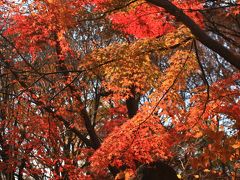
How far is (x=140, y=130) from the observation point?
846cm

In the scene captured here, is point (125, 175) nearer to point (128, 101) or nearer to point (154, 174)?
point (154, 174)

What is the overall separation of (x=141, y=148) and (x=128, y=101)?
3623 mm

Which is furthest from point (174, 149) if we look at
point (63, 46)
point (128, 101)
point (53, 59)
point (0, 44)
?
point (0, 44)

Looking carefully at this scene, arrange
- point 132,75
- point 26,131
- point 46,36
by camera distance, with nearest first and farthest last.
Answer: point 132,75, point 46,36, point 26,131

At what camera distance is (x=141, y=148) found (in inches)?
355

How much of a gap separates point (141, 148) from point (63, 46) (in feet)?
18.3

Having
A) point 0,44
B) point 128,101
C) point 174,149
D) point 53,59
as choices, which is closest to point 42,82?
point 53,59

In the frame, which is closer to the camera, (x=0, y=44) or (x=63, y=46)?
(x=63, y=46)

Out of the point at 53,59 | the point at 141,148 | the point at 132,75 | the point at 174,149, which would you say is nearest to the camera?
the point at 141,148

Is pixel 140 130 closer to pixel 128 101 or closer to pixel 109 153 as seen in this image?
pixel 109 153

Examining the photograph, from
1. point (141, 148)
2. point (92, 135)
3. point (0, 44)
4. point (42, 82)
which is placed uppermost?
point (0, 44)

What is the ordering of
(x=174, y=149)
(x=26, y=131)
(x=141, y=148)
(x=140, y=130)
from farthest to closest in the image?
(x=26, y=131), (x=174, y=149), (x=141, y=148), (x=140, y=130)

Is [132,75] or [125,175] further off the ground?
[132,75]

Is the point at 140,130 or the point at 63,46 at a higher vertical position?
the point at 63,46
